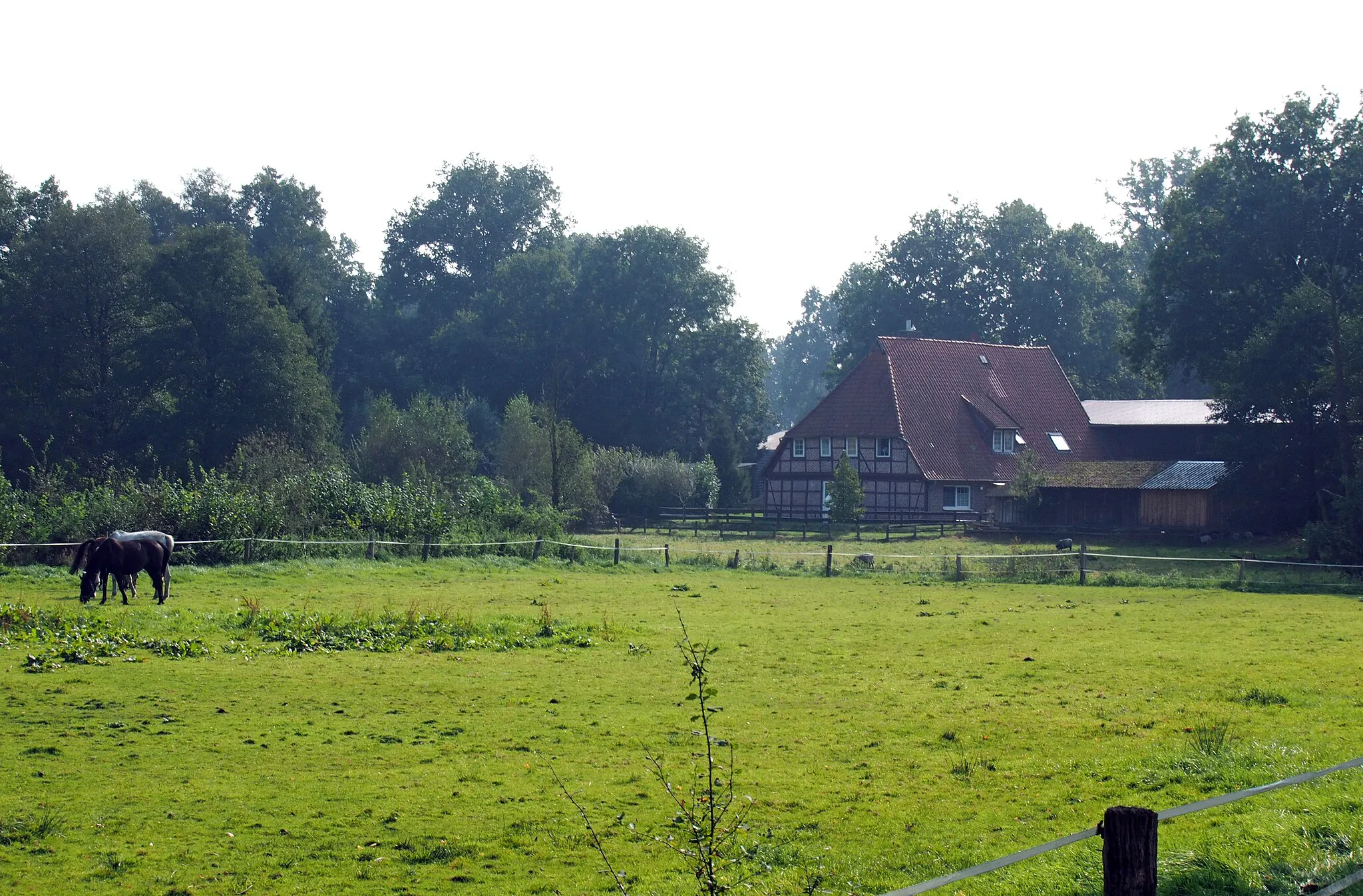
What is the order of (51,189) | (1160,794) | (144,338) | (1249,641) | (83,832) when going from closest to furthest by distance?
(83,832) → (1160,794) → (1249,641) → (144,338) → (51,189)

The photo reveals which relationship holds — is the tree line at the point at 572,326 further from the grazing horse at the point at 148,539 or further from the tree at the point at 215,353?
the grazing horse at the point at 148,539

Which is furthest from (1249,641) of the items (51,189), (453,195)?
(453,195)

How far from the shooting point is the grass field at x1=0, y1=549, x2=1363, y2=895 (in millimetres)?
9133

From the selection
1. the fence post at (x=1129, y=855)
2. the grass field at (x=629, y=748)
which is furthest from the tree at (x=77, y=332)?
the fence post at (x=1129, y=855)

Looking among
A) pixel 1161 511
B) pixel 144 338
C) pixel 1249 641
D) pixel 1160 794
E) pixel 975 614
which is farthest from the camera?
pixel 144 338

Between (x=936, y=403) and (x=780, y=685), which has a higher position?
(x=936, y=403)

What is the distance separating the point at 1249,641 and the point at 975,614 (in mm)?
5970

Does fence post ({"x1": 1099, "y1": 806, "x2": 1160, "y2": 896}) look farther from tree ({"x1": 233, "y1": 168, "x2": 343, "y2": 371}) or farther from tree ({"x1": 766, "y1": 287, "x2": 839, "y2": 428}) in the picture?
tree ({"x1": 766, "y1": 287, "x2": 839, "y2": 428})

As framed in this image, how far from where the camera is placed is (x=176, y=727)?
13.6 m

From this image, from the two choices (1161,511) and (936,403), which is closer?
(1161,511)

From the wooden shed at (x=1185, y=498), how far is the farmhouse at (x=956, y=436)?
3.58m

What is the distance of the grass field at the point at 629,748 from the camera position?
30.0ft

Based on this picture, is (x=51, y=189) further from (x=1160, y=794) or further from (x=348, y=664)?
(x=1160, y=794)

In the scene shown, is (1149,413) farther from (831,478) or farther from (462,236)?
(462,236)
